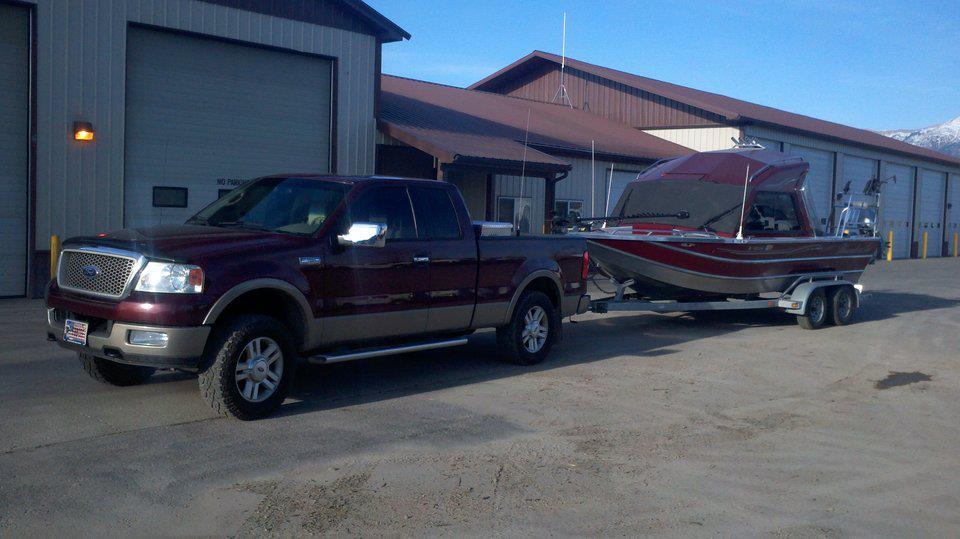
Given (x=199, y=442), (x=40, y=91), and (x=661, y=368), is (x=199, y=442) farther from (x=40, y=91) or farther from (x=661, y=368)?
(x=40, y=91)

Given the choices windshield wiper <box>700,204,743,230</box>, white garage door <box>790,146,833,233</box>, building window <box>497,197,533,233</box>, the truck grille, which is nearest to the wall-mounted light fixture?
the truck grille

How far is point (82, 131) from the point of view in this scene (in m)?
14.8

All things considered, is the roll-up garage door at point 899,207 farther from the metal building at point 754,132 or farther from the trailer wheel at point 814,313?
the trailer wheel at point 814,313

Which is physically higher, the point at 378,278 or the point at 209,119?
the point at 209,119

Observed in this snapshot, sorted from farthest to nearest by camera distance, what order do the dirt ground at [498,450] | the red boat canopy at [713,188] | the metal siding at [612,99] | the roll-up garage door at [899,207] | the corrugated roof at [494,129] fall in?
the roll-up garage door at [899,207] → the metal siding at [612,99] → the corrugated roof at [494,129] → the red boat canopy at [713,188] → the dirt ground at [498,450]

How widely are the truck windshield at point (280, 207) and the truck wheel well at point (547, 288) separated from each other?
2717mm

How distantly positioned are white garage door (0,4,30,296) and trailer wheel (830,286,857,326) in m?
13.3

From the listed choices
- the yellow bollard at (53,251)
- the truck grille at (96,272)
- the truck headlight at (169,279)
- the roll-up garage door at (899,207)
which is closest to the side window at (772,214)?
the truck headlight at (169,279)

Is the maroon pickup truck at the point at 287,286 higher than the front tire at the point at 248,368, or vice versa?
the maroon pickup truck at the point at 287,286

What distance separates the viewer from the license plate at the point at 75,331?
6.98 meters

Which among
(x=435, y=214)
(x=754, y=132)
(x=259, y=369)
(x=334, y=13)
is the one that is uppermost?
(x=334, y=13)

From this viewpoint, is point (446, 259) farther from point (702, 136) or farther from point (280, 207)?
point (702, 136)

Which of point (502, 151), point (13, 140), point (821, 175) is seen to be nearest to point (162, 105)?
point (13, 140)

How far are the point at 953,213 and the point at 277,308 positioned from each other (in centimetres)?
4600
